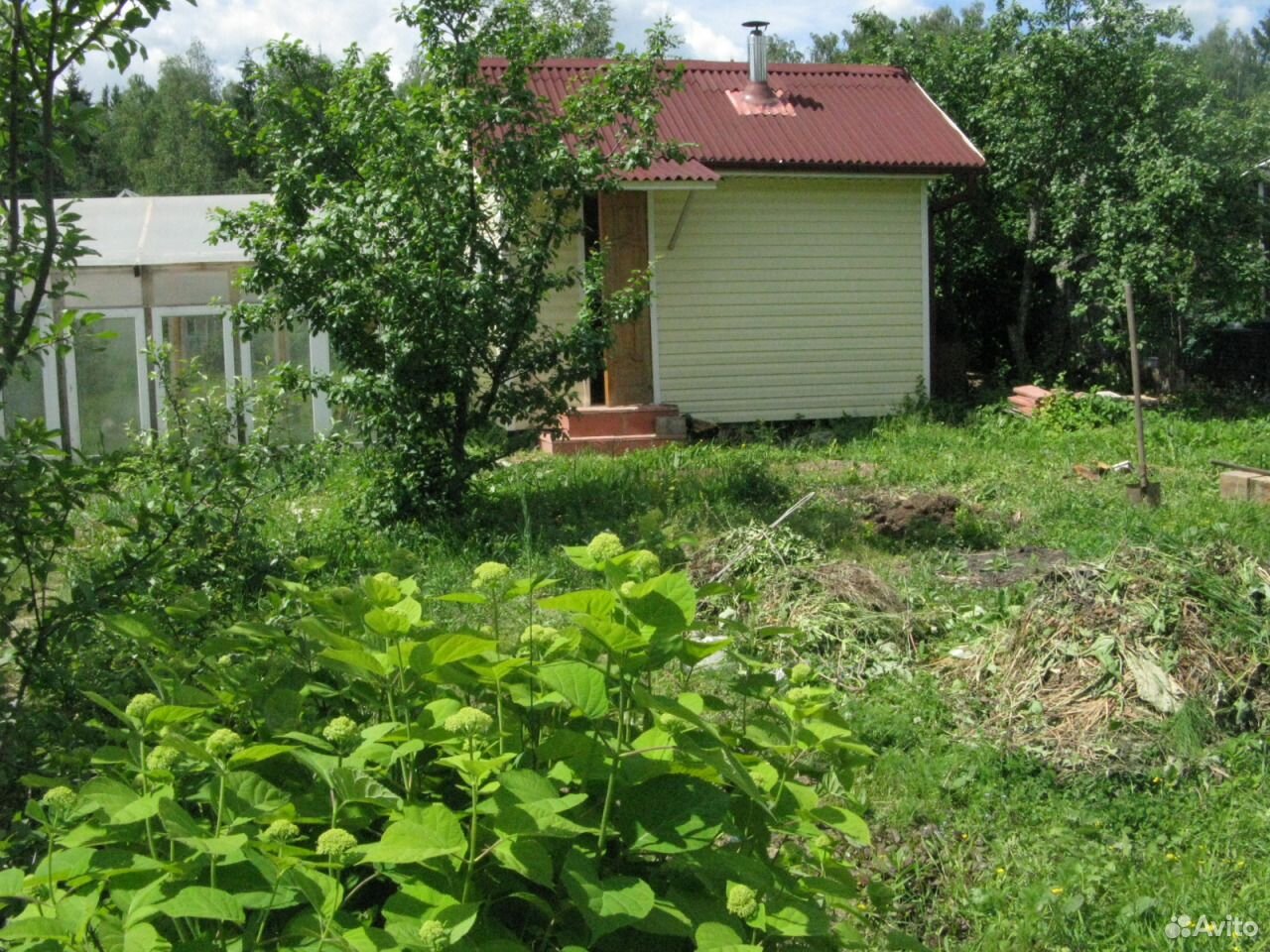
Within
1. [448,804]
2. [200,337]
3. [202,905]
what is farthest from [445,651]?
[200,337]

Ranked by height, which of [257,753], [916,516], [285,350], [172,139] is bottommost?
[916,516]

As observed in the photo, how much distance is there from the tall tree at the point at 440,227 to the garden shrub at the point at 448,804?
21.0 feet

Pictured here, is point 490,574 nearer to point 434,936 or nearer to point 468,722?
point 468,722

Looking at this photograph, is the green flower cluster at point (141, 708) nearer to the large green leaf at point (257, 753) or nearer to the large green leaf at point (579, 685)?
the large green leaf at point (257, 753)

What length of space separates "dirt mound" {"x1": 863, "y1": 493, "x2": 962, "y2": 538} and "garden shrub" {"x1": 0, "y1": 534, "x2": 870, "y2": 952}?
6.07 m

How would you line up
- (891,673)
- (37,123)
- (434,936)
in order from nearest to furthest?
1. (434,936)
2. (37,123)
3. (891,673)

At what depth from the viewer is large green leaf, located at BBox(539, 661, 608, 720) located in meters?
1.99

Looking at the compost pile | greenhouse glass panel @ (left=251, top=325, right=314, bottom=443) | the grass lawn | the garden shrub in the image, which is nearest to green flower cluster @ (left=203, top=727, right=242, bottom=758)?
the garden shrub

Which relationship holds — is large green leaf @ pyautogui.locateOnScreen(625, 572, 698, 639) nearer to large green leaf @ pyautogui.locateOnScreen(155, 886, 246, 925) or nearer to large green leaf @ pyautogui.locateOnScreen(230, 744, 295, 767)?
large green leaf @ pyautogui.locateOnScreen(230, 744, 295, 767)

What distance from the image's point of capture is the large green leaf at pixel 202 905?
1.75m

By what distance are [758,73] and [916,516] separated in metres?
8.61

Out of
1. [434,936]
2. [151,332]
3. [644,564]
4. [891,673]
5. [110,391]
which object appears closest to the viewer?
[434,936]

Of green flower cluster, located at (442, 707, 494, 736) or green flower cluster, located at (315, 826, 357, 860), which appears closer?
green flower cluster, located at (315, 826, 357, 860)

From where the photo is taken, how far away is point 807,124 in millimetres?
15094
